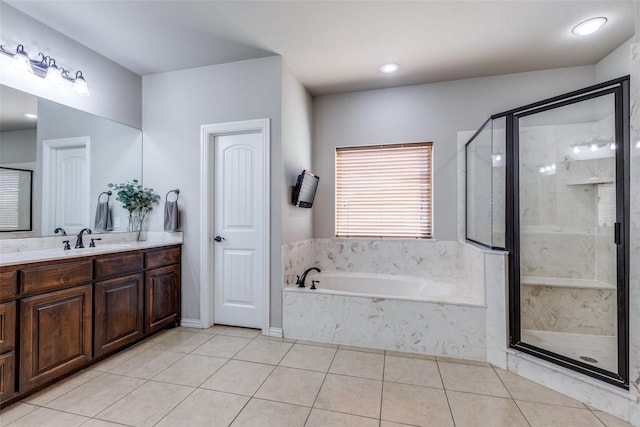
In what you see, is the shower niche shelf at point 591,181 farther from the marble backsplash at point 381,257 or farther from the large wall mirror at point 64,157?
the large wall mirror at point 64,157

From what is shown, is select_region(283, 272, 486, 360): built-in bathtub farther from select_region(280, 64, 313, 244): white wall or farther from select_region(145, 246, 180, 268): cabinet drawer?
select_region(145, 246, 180, 268): cabinet drawer

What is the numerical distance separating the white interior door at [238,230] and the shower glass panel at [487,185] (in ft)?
6.95

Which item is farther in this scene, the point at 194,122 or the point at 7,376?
the point at 194,122

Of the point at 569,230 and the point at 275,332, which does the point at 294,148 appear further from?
the point at 569,230

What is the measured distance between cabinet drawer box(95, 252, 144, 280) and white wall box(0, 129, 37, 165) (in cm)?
Result: 96

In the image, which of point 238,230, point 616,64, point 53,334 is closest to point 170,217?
point 238,230

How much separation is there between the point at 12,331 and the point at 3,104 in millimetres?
1610

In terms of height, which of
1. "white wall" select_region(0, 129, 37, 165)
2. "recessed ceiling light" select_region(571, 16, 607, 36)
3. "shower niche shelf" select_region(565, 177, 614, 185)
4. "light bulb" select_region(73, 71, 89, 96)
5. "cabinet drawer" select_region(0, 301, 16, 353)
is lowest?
"cabinet drawer" select_region(0, 301, 16, 353)

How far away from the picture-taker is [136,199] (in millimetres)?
2951

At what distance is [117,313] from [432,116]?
3.64m

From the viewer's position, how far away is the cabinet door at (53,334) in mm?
1754

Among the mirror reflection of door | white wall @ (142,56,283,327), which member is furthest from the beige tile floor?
the mirror reflection of door

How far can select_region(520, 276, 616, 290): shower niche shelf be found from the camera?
2.34 meters

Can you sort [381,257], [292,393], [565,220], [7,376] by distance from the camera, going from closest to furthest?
[7,376] → [292,393] → [565,220] → [381,257]
